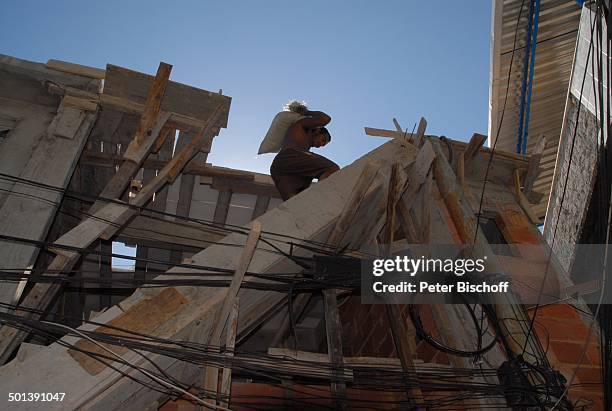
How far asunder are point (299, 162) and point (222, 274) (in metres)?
2.72

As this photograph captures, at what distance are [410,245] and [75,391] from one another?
3.31 m

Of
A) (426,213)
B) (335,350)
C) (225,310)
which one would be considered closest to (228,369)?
(225,310)

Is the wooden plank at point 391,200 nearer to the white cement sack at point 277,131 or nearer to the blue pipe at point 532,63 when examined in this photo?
the white cement sack at point 277,131

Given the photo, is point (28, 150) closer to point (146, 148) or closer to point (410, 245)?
point (146, 148)

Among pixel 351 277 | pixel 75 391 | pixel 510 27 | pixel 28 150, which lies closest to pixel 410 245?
pixel 351 277

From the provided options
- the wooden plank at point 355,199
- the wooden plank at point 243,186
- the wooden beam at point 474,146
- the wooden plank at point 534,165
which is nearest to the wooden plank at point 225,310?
the wooden plank at point 355,199

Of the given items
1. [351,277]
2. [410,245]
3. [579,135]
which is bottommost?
[351,277]

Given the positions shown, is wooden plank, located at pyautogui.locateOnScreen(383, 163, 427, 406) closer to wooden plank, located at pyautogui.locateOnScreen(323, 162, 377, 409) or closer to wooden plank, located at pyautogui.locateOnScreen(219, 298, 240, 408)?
wooden plank, located at pyautogui.locateOnScreen(323, 162, 377, 409)

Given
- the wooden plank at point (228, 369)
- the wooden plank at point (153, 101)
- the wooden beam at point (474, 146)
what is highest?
the wooden beam at point (474, 146)

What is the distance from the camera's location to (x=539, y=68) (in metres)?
12.1

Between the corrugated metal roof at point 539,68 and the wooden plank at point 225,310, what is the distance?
10.1 meters

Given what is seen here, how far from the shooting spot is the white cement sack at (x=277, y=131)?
23.3 feet

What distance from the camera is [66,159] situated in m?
5.18

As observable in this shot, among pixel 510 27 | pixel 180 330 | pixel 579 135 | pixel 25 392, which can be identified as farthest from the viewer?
pixel 510 27
